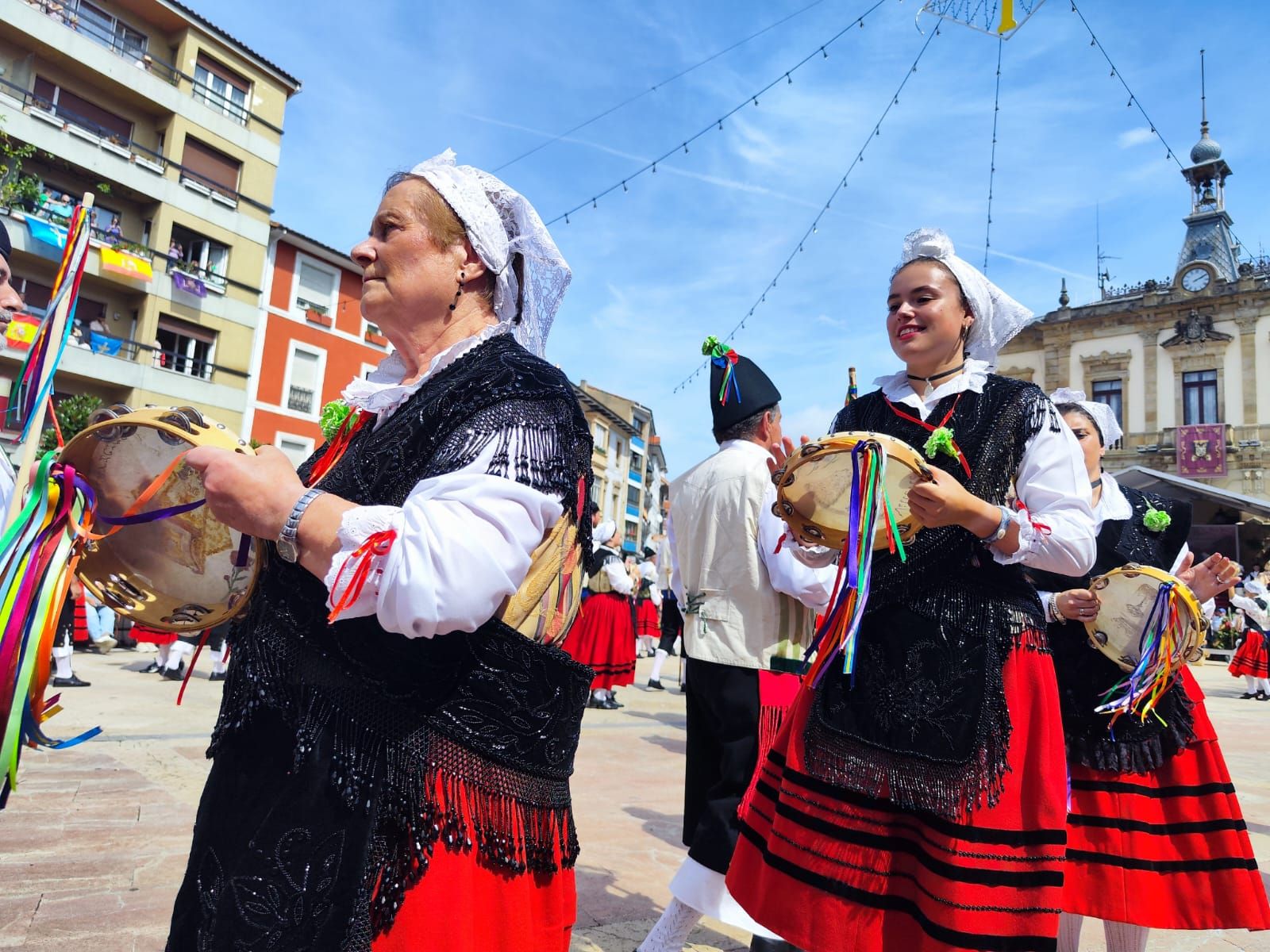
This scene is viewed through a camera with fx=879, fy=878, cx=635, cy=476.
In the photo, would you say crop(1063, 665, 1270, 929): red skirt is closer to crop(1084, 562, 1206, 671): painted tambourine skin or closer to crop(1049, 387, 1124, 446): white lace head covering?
crop(1084, 562, 1206, 671): painted tambourine skin

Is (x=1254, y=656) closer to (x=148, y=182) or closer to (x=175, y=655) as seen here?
(x=175, y=655)

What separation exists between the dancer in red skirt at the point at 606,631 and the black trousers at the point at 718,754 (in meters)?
5.92

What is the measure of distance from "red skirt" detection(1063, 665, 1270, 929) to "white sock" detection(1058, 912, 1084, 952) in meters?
0.17

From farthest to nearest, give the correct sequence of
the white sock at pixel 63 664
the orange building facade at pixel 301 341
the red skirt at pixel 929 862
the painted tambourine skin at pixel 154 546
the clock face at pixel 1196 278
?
the clock face at pixel 1196 278
the orange building facade at pixel 301 341
the white sock at pixel 63 664
the red skirt at pixel 929 862
the painted tambourine skin at pixel 154 546

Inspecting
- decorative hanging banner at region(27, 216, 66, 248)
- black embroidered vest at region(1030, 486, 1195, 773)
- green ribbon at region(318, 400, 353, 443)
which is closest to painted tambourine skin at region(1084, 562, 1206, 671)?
black embroidered vest at region(1030, 486, 1195, 773)

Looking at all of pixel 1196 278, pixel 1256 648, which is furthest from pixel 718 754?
pixel 1196 278

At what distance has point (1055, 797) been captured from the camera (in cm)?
197

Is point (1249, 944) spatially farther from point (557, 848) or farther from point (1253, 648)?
point (1253, 648)

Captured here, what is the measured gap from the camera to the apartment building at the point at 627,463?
173 ft

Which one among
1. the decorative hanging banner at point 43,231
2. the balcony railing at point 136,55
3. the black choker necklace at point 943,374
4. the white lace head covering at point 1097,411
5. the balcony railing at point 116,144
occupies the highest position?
the balcony railing at point 136,55

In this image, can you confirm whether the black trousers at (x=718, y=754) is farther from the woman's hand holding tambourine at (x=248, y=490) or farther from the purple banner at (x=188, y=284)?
the purple banner at (x=188, y=284)

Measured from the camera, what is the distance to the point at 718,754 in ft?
10.2

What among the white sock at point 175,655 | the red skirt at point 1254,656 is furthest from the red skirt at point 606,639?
the red skirt at point 1254,656

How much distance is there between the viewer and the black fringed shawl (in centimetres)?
201
